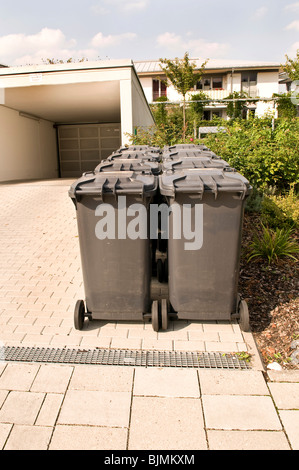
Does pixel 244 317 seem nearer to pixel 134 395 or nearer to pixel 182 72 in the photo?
pixel 134 395

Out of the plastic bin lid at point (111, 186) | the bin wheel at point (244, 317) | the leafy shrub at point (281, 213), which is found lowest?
the bin wheel at point (244, 317)

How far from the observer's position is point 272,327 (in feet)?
11.0

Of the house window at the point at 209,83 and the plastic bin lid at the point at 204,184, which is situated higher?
the house window at the point at 209,83

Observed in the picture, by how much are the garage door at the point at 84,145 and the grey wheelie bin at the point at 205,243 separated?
1921 centimetres

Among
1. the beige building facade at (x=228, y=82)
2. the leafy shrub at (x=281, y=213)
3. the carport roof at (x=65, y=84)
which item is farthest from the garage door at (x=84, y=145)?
the beige building facade at (x=228, y=82)

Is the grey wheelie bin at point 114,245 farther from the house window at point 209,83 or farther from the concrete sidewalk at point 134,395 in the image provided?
the house window at point 209,83

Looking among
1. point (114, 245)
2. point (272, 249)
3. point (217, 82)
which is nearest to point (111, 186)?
point (114, 245)

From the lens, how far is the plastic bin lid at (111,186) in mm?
3105

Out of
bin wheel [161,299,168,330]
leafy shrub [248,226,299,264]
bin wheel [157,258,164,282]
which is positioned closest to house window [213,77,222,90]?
leafy shrub [248,226,299,264]

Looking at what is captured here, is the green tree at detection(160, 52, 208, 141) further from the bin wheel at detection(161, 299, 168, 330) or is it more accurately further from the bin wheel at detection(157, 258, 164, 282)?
the bin wheel at detection(161, 299, 168, 330)
